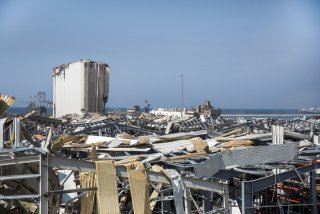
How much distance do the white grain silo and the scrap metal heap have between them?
3016 cm

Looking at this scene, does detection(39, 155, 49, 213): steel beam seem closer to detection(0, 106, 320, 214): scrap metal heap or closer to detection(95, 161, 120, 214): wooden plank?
detection(0, 106, 320, 214): scrap metal heap

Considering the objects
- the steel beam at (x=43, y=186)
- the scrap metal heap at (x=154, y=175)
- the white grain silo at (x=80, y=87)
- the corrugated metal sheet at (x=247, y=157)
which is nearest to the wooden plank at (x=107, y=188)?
the scrap metal heap at (x=154, y=175)

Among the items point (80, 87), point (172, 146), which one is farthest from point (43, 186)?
point (80, 87)

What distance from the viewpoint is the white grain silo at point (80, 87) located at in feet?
157

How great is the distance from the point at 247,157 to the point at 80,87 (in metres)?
38.2

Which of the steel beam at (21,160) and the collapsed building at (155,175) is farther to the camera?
the collapsed building at (155,175)

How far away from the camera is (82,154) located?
16125 millimetres

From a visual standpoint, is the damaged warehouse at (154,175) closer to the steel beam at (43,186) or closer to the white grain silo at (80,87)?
the steel beam at (43,186)

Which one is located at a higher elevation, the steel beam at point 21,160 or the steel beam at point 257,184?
the steel beam at point 21,160

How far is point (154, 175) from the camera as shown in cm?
971

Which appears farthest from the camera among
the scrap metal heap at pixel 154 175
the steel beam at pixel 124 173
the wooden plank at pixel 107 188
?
the scrap metal heap at pixel 154 175

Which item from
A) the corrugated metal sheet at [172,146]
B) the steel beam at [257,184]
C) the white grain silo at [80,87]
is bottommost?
the steel beam at [257,184]

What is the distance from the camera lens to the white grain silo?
47938 millimetres

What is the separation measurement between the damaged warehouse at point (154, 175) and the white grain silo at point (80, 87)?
1179 inches
